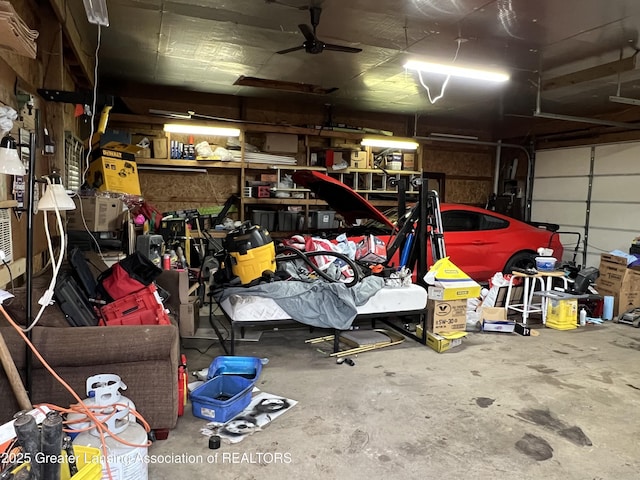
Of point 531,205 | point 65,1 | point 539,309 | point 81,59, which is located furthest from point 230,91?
point 531,205

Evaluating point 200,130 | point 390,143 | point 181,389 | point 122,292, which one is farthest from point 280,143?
point 181,389

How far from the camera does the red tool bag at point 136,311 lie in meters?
2.92

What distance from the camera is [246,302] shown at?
357 centimetres

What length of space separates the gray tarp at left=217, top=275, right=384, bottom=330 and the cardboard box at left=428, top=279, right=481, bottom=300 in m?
0.78

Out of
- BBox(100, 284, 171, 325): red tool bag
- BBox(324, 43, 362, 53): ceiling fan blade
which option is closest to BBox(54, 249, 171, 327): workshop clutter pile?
→ BBox(100, 284, 171, 325): red tool bag

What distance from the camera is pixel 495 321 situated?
15.6 feet

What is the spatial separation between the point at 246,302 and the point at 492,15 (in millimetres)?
3336

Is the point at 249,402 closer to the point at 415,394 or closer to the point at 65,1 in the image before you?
the point at 415,394

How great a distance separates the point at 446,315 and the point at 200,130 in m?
5.14

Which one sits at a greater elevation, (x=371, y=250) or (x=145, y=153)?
(x=145, y=153)

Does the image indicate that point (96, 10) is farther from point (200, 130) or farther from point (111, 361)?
point (200, 130)

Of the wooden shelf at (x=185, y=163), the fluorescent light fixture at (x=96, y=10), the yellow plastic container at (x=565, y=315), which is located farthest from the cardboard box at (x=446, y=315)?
the wooden shelf at (x=185, y=163)

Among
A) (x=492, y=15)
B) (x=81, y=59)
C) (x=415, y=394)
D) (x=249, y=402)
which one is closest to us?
(x=249, y=402)

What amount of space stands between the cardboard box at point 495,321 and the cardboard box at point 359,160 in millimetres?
4105
